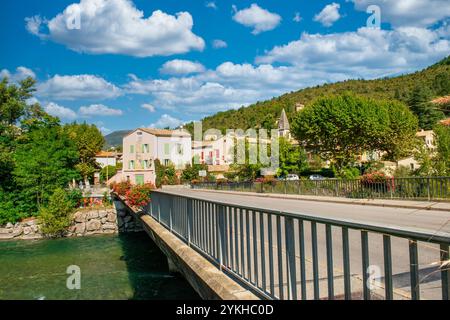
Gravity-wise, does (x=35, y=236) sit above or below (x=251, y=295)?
below

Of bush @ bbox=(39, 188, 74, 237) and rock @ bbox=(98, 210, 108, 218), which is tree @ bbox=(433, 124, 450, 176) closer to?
rock @ bbox=(98, 210, 108, 218)

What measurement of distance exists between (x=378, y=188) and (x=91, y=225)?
26028mm

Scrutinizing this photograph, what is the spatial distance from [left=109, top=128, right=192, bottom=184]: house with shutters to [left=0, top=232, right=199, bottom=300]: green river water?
35.8 m

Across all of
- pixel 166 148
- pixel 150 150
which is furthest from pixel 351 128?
pixel 150 150

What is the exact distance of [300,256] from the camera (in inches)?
130

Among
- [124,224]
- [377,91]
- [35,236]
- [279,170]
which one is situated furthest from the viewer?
[377,91]

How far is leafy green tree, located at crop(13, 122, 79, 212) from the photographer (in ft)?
116

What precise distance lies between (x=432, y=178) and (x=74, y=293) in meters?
14.3

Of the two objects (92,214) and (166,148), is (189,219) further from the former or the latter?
(166,148)

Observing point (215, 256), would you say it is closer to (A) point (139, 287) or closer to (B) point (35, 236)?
(A) point (139, 287)

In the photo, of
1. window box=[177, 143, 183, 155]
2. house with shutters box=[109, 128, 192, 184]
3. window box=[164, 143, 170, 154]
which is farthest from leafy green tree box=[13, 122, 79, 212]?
window box=[177, 143, 183, 155]

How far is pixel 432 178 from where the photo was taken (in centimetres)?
1469
